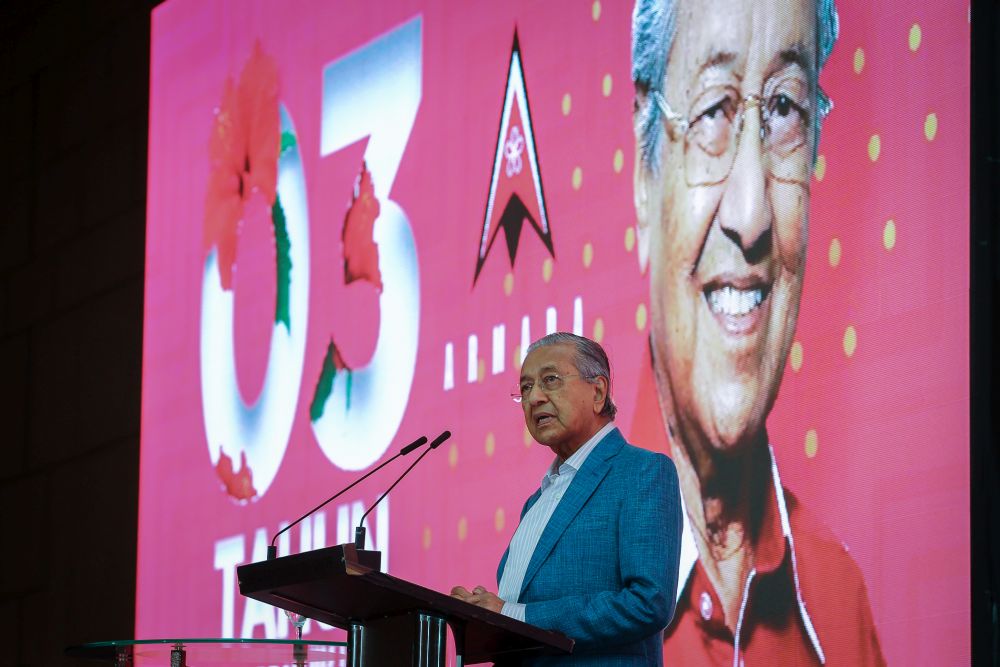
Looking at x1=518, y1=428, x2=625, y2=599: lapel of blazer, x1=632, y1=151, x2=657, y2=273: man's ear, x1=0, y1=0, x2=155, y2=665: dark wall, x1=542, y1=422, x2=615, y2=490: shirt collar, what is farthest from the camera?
x1=0, y1=0, x2=155, y2=665: dark wall

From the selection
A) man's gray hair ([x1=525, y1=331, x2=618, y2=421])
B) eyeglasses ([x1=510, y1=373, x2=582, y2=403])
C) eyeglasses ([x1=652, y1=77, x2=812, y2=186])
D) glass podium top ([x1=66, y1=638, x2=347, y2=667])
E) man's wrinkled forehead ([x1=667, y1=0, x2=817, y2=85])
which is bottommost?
glass podium top ([x1=66, y1=638, x2=347, y2=667])

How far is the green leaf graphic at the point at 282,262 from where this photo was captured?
4633 mm

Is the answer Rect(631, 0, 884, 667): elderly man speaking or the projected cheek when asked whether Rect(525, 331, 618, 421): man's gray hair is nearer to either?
Rect(631, 0, 884, 667): elderly man speaking

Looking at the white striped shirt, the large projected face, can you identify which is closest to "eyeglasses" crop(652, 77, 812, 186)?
the large projected face

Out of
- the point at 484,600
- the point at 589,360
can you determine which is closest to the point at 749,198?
the point at 589,360

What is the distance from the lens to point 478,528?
3771mm

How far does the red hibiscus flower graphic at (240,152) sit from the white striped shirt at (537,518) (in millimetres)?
2365

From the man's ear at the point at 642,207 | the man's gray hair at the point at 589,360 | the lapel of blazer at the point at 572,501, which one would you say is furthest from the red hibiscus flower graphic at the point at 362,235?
the lapel of blazer at the point at 572,501

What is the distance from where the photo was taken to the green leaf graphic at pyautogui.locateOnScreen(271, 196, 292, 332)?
4633 millimetres

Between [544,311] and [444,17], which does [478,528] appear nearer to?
[544,311]

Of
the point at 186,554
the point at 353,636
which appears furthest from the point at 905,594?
the point at 186,554

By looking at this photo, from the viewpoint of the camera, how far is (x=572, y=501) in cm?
249

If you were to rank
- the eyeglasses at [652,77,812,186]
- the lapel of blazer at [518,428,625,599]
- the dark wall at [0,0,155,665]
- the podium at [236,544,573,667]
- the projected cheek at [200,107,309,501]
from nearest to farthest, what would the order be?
the podium at [236,544,573,667], the lapel of blazer at [518,428,625,599], the eyeglasses at [652,77,812,186], the projected cheek at [200,107,309,501], the dark wall at [0,0,155,665]

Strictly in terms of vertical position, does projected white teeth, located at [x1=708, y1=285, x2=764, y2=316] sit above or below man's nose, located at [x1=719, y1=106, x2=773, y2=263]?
below
